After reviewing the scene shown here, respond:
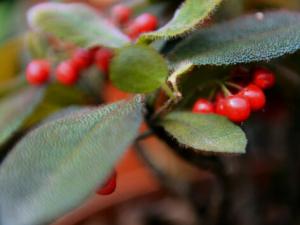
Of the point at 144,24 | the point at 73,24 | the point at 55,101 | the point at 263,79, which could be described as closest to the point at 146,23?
the point at 144,24

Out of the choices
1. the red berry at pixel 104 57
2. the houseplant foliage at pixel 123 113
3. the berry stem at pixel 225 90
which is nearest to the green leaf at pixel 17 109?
the houseplant foliage at pixel 123 113

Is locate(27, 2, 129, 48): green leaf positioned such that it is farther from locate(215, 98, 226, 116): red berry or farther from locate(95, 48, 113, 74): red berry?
locate(215, 98, 226, 116): red berry

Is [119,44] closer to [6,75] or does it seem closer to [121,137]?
[121,137]

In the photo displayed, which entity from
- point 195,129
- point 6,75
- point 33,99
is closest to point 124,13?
point 33,99

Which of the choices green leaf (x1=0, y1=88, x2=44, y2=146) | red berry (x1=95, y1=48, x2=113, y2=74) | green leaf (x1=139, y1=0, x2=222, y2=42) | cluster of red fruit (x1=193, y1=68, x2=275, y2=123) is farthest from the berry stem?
green leaf (x1=0, y1=88, x2=44, y2=146)

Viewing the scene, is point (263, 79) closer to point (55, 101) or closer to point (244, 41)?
point (244, 41)

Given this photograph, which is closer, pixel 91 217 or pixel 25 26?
pixel 25 26
